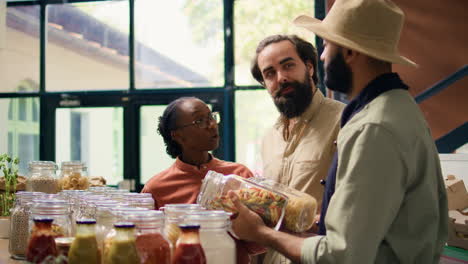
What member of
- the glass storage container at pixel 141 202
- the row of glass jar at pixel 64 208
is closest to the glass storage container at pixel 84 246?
the row of glass jar at pixel 64 208

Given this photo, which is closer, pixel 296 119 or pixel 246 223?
pixel 246 223

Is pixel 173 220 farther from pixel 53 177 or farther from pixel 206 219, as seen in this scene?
pixel 53 177

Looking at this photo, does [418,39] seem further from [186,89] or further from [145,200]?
[145,200]

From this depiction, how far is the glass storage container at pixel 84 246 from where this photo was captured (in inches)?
45.7

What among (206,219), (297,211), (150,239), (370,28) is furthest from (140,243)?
(370,28)

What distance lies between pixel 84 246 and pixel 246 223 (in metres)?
0.45

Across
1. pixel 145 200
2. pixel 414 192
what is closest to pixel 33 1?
pixel 145 200

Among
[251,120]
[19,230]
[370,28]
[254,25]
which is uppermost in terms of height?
[254,25]

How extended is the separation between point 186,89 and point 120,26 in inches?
42.4

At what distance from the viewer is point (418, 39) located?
507cm

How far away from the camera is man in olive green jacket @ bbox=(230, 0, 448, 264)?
4.28 feet

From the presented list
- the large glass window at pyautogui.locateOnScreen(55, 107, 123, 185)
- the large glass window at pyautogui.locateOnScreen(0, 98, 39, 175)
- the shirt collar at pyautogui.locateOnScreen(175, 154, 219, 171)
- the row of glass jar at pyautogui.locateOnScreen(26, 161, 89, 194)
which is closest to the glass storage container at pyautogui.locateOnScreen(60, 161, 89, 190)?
the row of glass jar at pyautogui.locateOnScreen(26, 161, 89, 194)

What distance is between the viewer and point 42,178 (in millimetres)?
2279

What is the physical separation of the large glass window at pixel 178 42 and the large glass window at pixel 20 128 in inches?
54.7
